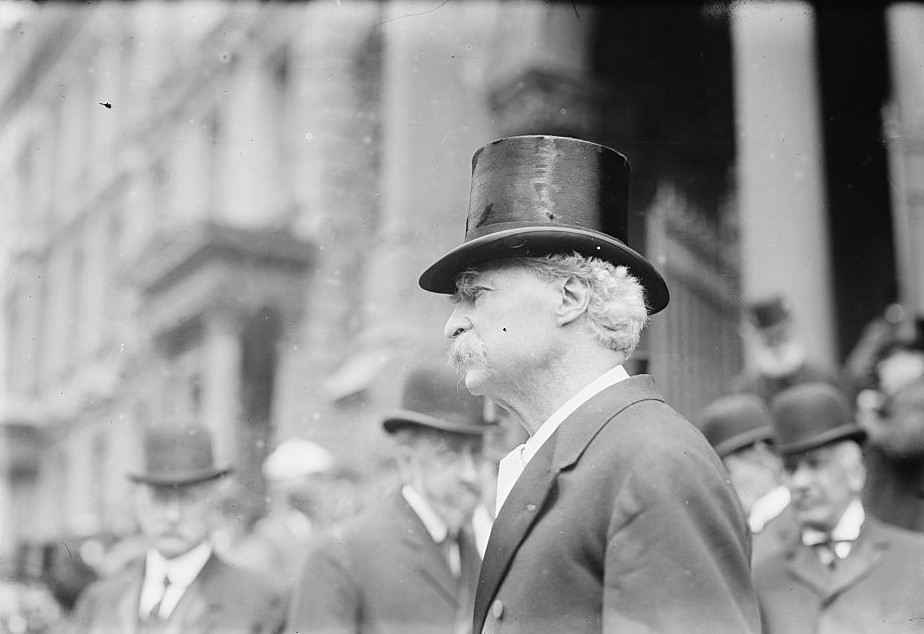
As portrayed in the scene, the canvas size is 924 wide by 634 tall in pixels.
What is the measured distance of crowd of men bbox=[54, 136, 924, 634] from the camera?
5.26ft

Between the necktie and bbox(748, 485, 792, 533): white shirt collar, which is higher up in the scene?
bbox(748, 485, 792, 533): white shirt collar

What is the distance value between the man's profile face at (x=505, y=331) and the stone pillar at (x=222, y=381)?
8.54ft

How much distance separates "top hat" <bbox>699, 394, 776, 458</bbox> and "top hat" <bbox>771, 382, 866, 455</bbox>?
3.7 inches

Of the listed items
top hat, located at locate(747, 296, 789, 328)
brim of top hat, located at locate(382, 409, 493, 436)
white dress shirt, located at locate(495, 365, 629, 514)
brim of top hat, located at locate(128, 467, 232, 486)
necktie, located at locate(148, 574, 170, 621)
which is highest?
top hat, located at locate(747, 296, 789, 328)

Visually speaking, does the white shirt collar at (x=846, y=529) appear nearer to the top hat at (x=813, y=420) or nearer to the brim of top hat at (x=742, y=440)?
the top hat at (x=813, y=420)

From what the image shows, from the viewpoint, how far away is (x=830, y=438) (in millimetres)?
3443

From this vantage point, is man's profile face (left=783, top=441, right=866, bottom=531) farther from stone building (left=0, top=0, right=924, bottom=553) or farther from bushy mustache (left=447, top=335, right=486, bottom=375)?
bushy mustache (left=447, top=335, right=486, bottom=375)

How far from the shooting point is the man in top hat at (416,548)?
3.18m

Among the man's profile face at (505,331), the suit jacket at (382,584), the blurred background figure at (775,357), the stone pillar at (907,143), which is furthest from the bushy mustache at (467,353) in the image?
the stone pillar at (907,143)

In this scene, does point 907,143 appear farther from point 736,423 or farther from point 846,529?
point 846,529

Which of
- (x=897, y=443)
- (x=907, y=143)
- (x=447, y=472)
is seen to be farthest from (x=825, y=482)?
(x=907, y=143)

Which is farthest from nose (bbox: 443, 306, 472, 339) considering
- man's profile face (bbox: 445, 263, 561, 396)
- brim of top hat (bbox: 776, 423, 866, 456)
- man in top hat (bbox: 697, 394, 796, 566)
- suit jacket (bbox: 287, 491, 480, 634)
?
brim of top hat (bbox: 776, 423, 866, 456)

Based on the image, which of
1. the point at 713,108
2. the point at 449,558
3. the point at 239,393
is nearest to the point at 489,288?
the point at 449,558

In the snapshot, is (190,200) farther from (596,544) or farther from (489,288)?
(596,544)
